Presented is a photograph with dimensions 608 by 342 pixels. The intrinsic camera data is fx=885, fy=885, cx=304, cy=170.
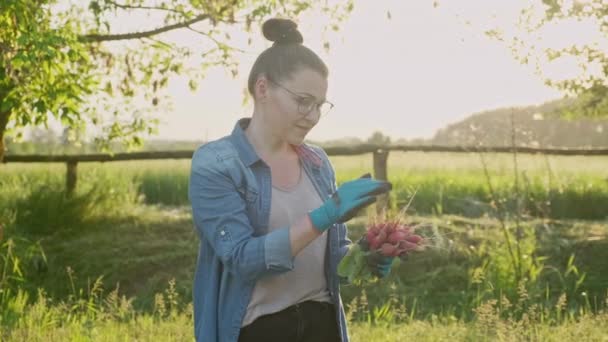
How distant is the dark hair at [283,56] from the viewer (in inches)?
106

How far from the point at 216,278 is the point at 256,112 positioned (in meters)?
0.54

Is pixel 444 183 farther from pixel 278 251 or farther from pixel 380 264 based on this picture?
pixel 278 251

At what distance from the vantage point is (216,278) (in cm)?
278

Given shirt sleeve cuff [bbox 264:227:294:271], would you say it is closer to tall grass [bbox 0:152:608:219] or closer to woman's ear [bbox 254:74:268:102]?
woman's ear [bbox 254:74:268:102]

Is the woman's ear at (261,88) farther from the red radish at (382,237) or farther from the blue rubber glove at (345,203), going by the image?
the red radish at (382,237)

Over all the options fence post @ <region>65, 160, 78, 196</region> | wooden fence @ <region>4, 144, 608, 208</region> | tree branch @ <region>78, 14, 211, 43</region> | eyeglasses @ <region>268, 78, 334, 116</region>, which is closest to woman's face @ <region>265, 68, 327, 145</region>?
eyeglasses @ <region>268, 78, 334, 116</region>

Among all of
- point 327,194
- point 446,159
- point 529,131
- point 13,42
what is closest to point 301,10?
point 529,131

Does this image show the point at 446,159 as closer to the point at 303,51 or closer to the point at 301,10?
the point at 301,10

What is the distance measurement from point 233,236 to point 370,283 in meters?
5.52

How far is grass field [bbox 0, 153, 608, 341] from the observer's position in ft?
19.0

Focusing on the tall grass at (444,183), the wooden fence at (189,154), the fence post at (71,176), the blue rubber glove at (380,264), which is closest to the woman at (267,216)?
the blue rubber glove at (380,264)

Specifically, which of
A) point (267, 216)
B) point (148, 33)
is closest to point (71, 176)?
point (148, 33)

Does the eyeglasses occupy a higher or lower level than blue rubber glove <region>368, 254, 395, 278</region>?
higher

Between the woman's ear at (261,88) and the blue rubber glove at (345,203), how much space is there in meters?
0.44
